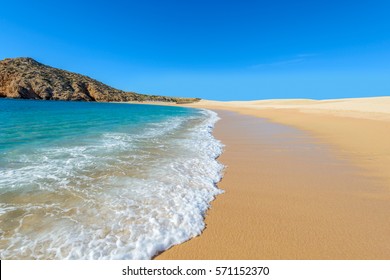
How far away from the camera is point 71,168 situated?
6.25 meters

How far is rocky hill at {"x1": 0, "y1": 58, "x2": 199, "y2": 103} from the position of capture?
8769 cm

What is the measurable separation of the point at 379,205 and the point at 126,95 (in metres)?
136

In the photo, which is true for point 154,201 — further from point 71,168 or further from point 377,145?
point 377,145

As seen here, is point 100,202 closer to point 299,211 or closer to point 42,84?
point 299,211

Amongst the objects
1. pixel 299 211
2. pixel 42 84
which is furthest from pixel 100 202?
pixel 42 84

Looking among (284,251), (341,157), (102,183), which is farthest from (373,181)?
(102,183)

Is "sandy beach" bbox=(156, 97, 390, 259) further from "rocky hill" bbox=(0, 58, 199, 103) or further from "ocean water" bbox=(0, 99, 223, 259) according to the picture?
"rocky hill" bbox=(0, 58, 199, 103)

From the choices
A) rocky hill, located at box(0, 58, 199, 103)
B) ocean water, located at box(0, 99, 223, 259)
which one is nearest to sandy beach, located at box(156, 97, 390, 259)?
ocean water, located at box(0, 99, 223, 259)

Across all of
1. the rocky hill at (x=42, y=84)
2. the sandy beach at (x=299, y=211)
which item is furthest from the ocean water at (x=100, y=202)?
the rocky hill at (x=42, y=84)

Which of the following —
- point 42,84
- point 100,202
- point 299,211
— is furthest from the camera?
point 42,84

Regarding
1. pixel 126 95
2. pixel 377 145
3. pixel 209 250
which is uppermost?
pixel 126 95

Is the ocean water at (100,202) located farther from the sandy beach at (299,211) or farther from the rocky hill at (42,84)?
the rocky hill at (42,84)

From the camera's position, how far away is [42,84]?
91.1 meters

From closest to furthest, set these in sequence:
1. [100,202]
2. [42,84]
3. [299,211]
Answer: [299,211], [100,202], [42,84]
